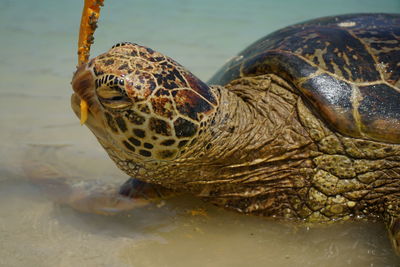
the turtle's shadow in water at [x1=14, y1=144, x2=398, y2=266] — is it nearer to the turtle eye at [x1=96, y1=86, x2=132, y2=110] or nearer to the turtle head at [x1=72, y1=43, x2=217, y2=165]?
the turtle head at [x1=72, y1=43, x2=217, y2=165]

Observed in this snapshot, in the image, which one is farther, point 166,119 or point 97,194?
point 97,194

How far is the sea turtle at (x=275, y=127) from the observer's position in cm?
209

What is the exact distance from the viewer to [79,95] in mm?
2105

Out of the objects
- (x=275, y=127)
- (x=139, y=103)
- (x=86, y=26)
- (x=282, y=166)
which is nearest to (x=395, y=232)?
(x=282, y=166)

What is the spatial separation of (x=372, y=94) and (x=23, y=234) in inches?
80.9

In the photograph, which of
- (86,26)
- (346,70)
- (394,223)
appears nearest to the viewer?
(86,26)

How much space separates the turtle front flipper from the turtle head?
1182mm

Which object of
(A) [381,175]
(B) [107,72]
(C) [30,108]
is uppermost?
(B) [107,72]

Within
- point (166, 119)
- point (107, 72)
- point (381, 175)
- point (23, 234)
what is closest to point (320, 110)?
point (381, 175)

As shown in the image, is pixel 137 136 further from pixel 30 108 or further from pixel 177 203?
pixel 30 108

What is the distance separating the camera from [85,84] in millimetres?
2066

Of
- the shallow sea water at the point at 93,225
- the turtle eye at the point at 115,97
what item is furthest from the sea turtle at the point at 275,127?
the shallow sea water at the point at 93,225

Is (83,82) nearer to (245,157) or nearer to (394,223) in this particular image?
(245,157)

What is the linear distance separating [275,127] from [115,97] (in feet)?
3.20
